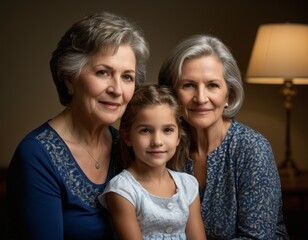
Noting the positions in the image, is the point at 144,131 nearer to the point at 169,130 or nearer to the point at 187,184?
the point at 169,130

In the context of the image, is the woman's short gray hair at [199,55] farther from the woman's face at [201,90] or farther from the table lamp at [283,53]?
the table lamp at [283,53]

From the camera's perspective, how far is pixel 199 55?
2.04 meters

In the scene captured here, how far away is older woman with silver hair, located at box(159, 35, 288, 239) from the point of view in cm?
197

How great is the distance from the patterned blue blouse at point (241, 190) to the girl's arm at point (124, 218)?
40cm

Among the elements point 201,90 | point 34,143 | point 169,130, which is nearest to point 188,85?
point 201,90

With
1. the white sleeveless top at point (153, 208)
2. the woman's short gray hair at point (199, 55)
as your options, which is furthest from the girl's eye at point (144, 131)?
the woman's short gray hair at point (199, 55)

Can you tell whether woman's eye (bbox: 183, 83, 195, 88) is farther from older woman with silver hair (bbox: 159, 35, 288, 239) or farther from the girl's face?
the girl's face

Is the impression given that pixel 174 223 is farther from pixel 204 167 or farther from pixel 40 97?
pixel 40 97

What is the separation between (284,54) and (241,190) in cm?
144

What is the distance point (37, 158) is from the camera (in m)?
1.72

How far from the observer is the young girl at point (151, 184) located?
1788mm

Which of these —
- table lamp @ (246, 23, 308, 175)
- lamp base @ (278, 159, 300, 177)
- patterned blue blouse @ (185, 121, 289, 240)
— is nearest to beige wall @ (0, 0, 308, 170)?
lamp base @ (278, 159, 300, 177)

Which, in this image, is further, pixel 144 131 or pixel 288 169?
pixel 288 169

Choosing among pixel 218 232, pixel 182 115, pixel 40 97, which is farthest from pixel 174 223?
pixel 40 97
